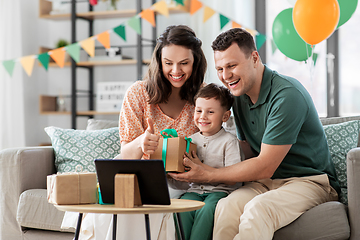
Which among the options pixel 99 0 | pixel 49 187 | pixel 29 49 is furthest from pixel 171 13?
pixel 49 187

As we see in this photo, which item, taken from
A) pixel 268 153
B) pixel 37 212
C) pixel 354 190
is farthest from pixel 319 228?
pixel 37 212

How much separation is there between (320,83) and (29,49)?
3110mm

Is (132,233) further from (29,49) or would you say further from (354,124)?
(29,49)

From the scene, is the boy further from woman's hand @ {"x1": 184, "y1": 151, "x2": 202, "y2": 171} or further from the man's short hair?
the man's short hair

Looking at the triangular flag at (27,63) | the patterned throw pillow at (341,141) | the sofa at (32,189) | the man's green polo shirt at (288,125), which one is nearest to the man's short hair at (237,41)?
the man's green polo shirt at (288,125)

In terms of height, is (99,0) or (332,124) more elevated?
(99,0)

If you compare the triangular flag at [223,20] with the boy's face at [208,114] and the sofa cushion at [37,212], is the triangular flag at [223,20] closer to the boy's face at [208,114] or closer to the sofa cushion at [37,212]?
the boy's face at [208,114]

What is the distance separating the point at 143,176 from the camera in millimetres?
1282

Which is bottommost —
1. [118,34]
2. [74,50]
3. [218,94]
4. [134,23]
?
[218,94]

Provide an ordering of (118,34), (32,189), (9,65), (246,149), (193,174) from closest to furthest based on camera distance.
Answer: (193,174) → (246,149) → (32,189) → (118,34) → (9,65)

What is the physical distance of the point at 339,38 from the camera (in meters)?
4.07

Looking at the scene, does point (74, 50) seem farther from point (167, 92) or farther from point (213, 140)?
point (213, 140)

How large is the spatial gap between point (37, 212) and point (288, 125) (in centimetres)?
139

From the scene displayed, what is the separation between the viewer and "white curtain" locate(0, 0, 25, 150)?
160 inches
